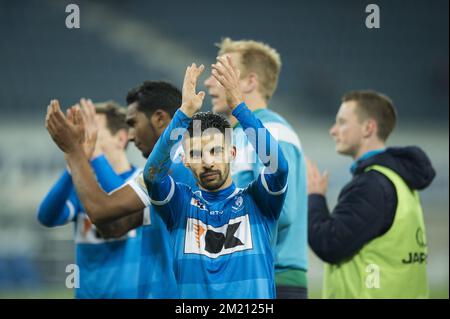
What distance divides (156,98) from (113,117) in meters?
1.33

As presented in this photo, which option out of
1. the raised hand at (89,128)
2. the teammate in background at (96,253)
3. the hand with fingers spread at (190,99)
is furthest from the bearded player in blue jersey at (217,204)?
the teammate in background at (96,253)

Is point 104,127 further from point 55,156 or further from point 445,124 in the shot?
point 445,124

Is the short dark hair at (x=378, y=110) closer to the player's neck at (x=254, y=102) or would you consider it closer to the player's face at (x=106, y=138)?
the player's neck at (x=254, y=102)

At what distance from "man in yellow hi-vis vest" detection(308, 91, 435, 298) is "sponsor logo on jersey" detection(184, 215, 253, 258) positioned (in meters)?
1.47

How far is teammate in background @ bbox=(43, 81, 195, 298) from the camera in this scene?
129 inches

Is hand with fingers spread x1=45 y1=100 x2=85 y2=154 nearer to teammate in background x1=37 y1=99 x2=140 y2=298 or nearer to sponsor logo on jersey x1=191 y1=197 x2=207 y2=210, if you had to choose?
sponsor logo on jersey x1=191 y1=197 x2=207 y2=210

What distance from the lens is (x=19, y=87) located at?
1075cm

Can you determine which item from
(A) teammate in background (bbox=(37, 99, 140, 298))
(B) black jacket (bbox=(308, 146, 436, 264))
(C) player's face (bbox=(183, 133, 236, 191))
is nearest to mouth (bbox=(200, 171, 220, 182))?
(C) player's face (bbox=(183, 133, 236, 191))

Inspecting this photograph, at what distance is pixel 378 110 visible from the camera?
4539 millimetres

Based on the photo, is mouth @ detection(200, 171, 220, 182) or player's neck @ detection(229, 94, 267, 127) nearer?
mouth @ detection(200, 171, 220, 182)

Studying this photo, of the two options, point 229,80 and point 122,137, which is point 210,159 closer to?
point 229,80

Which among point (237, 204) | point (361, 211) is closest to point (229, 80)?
point (237, 204)

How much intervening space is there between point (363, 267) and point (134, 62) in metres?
8.70
